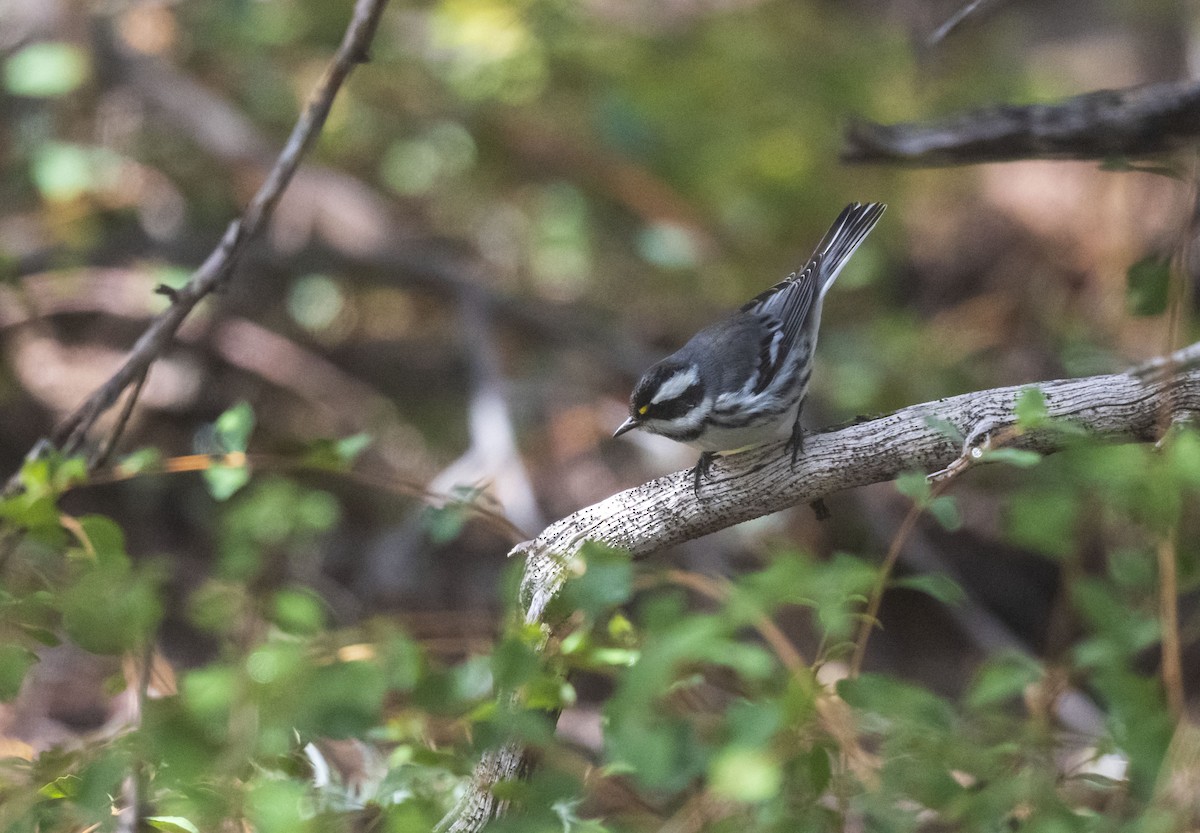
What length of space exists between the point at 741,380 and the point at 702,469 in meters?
0.63

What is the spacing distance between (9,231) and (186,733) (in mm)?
4559

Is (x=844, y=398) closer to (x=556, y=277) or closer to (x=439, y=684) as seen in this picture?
(x=556, y=277)

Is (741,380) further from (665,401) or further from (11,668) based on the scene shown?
(11,668)

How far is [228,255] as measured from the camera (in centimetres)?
258

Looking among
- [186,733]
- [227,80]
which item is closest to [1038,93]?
[227,80]

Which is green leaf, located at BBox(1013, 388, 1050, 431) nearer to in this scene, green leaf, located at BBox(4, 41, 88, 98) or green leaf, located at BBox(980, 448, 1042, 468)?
green leaf, located at BBox(980, 448, 1042, 468)

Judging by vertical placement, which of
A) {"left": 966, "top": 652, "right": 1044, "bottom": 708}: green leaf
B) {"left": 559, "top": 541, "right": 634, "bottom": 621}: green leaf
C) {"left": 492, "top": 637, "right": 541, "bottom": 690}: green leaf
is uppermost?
{"left": 559, "top": 541, "right": 634, "bottom": 621}: green leaf

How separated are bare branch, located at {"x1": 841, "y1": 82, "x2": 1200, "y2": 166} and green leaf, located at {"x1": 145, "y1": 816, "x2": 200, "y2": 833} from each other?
2044 mm

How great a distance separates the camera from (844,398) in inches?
185

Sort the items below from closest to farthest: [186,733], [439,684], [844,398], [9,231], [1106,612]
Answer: [186,733] → [439,684] → [1106,612] → [844,398] → [9,231]

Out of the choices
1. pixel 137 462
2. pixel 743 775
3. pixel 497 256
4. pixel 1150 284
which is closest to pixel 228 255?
pixel 137 462

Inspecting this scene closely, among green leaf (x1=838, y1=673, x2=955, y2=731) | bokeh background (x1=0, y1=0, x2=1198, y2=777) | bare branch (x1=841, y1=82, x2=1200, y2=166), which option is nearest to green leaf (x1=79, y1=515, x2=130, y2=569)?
green leaf (x1=838, y1=673, x2=955, y2=731)

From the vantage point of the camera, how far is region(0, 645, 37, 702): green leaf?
157 centimetres

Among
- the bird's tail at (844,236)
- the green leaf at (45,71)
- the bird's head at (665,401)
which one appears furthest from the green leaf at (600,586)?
the green leaf at (45,71)
